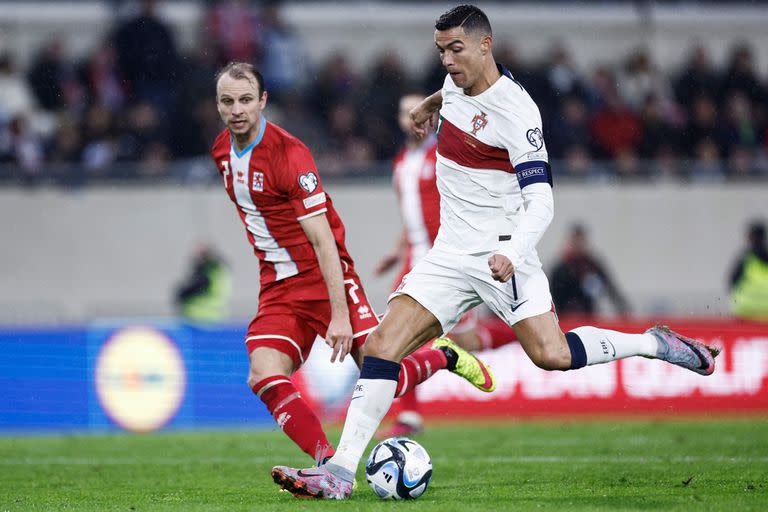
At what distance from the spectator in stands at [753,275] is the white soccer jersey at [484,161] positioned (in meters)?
8.77

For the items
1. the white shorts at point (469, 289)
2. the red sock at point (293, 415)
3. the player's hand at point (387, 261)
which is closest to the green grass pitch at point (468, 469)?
the red sock at point (293, 415)

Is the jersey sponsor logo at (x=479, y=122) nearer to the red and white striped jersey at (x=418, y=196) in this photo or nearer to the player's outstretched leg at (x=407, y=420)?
the red and white striped jersey at (x=418, y=196)

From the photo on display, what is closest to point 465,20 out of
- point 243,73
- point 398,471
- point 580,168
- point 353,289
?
point 243,73

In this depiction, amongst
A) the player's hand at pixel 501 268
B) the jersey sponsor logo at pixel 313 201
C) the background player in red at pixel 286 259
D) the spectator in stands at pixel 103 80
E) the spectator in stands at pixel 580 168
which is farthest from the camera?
the spectator in stands at pixel 580 168

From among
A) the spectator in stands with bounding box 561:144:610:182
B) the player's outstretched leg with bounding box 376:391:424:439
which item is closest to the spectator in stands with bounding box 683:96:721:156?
the spectator in stands with bounding box 561:144:610:182

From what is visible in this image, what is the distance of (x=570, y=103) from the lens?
17.6 m

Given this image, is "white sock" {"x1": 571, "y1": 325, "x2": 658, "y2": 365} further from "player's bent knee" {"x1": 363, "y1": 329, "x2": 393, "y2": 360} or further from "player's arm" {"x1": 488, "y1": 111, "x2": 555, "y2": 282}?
"player's bent knee" {"x1": 363, "y1": 329, "x2": 393, "y2": 360}

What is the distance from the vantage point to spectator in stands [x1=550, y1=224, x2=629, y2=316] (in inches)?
595

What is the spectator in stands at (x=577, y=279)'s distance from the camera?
49.6 feet

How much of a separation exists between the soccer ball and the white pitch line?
223cm

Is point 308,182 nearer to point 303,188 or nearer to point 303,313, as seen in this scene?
point 303,188

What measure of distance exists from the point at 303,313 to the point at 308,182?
0.81 meters

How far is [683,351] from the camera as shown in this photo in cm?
709

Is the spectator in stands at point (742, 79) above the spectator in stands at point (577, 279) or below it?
above
